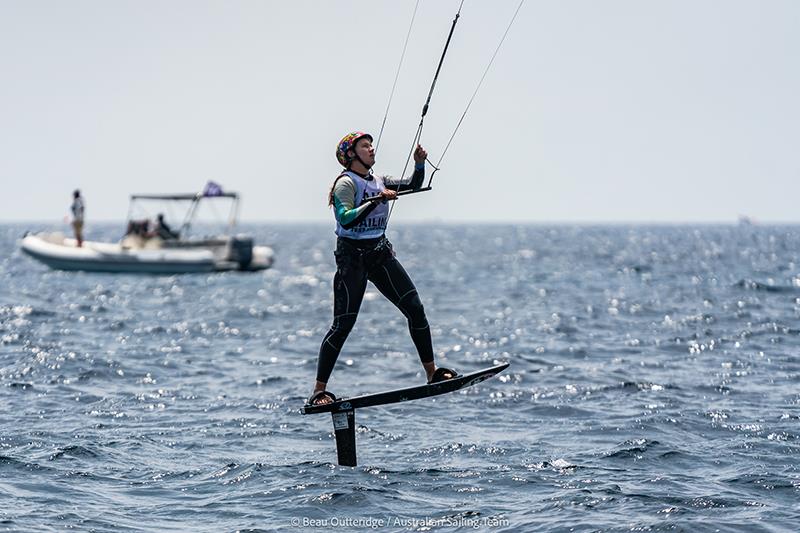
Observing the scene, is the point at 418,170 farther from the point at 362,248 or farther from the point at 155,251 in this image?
the point at 155,251

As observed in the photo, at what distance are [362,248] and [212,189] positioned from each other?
1419 inches

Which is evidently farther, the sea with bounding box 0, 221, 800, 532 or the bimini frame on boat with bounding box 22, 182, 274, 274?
the bimini frame on boat with bounding box 22, 182, 274, 274

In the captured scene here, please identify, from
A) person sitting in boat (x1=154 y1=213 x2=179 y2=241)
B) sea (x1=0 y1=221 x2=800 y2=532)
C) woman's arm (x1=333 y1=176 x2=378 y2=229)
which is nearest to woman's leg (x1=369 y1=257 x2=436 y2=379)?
woman's arm (x1=333 y1=176 x2=378 y2=229)

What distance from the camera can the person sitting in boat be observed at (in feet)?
147

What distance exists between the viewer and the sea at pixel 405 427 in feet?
31.0

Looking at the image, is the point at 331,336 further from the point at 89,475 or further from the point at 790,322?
the point at 790,322

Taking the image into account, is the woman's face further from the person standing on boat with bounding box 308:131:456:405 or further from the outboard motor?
the outboard motor

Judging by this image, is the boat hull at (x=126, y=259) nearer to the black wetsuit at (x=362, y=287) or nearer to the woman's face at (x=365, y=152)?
the black wetsuit at (x=362, y=287)

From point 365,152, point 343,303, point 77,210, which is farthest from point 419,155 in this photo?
point 77,210

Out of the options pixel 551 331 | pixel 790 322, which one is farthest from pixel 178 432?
pixel 790 322

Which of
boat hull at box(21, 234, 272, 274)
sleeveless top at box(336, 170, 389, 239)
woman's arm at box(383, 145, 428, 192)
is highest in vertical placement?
woman's arm at box(383, 145, 428, 192)

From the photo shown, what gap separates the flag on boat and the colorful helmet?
35.5 metres

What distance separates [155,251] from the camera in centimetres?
4209

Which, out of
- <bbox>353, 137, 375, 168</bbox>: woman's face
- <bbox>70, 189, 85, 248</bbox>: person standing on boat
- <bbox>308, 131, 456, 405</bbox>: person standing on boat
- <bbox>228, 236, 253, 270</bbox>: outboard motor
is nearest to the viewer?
<bbox>308, 131, 456, 405</bbox>: person standing on boat
